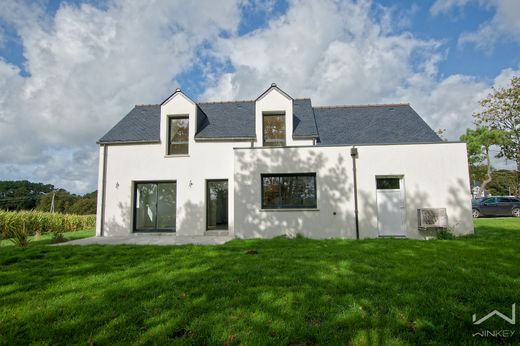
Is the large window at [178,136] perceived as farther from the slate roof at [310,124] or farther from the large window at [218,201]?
the large window at [218,201]

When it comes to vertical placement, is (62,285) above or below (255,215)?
below

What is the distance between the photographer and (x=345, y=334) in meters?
2.87

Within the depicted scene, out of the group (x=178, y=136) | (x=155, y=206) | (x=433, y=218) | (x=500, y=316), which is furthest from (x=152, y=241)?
(x=433, y=218)

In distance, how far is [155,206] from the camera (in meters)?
13.5

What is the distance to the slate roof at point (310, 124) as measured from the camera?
1352 centimetres

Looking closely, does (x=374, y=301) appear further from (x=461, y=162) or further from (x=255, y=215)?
(x=461, y=162)

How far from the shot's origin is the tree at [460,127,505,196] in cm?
2643

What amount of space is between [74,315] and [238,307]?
204 centimetres

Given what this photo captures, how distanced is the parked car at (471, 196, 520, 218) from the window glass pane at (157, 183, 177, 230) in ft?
65.9

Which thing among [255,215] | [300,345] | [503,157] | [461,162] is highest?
[503,157]

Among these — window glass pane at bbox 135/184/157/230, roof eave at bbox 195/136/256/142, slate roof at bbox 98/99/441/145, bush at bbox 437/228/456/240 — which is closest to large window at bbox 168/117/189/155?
slate roof at bbox 98/99/441/145

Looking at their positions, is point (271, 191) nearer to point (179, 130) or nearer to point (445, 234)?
point (179, 130)

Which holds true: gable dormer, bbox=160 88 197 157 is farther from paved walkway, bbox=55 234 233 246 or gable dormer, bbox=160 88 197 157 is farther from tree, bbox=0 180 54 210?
tree, bbox=0 180 54 210

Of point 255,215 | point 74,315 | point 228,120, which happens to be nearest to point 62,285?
point 74,315
